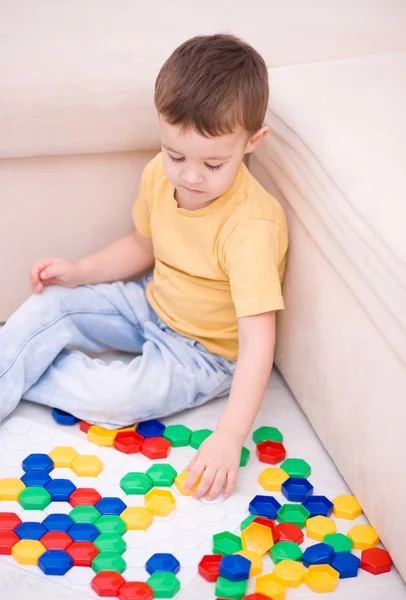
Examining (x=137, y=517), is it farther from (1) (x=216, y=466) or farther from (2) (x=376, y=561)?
(2) (x=376, y=561)

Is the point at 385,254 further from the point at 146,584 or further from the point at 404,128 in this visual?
the point at 146,584

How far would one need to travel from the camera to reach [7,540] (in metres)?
1.03

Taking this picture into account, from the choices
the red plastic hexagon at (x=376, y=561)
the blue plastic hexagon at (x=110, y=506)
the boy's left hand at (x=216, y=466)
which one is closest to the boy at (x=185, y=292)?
the boy's left hand at (x=216, y=466)

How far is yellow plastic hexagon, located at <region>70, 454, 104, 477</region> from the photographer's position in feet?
3.80

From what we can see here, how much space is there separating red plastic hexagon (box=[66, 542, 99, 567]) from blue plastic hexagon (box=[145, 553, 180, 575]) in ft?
0.23

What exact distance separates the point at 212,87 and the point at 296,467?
0.54m

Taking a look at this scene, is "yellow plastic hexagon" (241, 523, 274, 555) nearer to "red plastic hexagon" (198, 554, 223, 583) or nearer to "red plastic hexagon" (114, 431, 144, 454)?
"red plastic hexagon" (198, 554, 223, 583)

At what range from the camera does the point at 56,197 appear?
137 centimetres

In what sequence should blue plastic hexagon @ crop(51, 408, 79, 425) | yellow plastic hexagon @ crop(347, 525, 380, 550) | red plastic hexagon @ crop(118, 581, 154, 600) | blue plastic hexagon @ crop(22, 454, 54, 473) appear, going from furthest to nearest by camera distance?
blue plastic hexagon @ crop(51, 408, 79, 425)
blue plastic hexagon @ crop(22, 454, 54, 473)
yellow plastic hexagon @ crop(347, 525, 380, 550)
red plastic hexagon @ crop(118, 581, 154, 600)

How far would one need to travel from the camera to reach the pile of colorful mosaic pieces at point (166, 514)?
0.98 metres

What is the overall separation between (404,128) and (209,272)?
1.16ft

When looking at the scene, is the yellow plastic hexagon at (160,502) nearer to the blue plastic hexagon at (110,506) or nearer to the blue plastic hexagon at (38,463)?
the blue plastic hexagon at (110,506)

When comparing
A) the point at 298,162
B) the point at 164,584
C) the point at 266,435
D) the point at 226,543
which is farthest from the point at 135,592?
the point at 298,162

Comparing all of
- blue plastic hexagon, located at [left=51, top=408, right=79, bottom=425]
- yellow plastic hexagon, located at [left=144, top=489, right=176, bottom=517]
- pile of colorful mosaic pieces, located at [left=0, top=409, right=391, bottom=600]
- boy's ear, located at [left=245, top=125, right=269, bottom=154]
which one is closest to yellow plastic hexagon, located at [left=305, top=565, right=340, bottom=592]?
pile of colorful mosaic pieces, located at [left=0, top=409, right=391, bottom=600]
